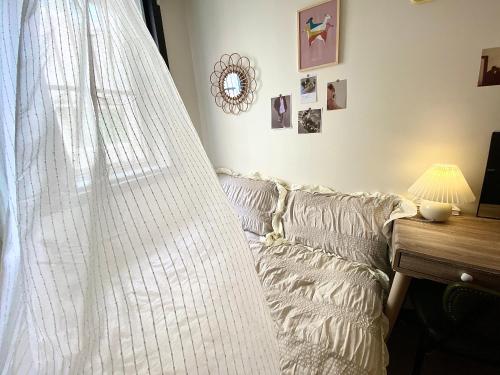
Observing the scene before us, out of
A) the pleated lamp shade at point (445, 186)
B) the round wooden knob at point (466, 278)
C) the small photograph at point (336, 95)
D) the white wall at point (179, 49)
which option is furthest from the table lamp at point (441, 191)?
the white wall at point (179, 49)

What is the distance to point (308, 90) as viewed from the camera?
154 centimetres

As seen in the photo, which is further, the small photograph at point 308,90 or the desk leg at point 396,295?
the small photograph at point 308,90

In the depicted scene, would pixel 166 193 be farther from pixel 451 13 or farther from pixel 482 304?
pixel 451 13

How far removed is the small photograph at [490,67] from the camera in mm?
1054

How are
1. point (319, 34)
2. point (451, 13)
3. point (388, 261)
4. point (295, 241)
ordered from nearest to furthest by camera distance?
1. point (451, 13)
2. point (388, 261)
3. point (319, 34)
4. point (295, 241)

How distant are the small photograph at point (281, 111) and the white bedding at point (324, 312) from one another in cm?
89

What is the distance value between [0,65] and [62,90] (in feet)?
0.39

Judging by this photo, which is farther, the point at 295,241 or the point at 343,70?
the point at 295,241

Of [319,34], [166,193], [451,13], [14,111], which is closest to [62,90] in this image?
[14,111]

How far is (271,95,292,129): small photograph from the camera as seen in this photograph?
1641mm

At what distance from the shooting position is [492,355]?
0.84 metres

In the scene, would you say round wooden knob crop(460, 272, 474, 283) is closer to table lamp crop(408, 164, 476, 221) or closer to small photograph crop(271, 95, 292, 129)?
table lamp crop(408, 164, 476, 221)

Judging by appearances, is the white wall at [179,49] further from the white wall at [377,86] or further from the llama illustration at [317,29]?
the llama illustration at [317,29]

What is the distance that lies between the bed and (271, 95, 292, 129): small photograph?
1.39ft
